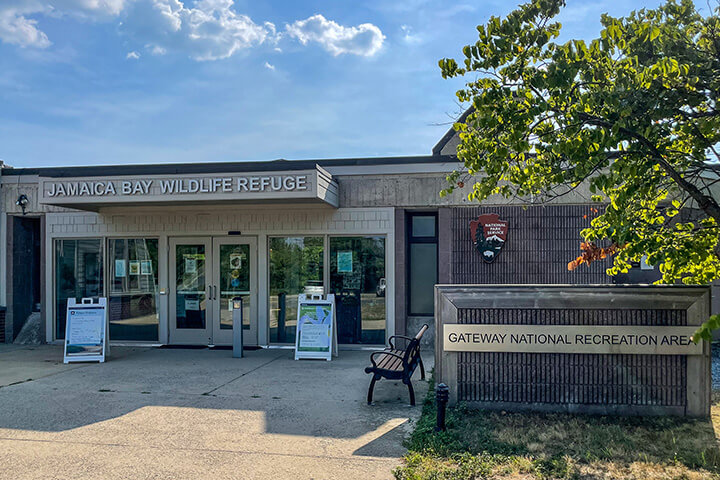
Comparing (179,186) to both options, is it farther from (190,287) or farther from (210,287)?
(190,287)

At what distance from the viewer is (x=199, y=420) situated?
258 inches

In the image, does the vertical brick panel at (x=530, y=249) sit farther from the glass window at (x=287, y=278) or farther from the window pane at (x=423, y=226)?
the glass window at (x=287, y=278)

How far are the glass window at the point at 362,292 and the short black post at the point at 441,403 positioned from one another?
5431 mm

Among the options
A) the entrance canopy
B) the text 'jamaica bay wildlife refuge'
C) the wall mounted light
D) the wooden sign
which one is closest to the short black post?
the wooden sign

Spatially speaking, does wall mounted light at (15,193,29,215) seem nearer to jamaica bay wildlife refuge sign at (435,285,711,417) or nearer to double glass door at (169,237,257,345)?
double glass door at (169,237,257,345)

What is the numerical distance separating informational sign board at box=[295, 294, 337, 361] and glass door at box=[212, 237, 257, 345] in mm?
1627

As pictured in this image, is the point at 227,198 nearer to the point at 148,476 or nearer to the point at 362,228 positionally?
the point at 362,228

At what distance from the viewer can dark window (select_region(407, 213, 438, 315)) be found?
461 inches

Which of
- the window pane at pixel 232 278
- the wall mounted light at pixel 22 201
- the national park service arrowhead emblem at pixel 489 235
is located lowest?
the window pane at pixel 232 278

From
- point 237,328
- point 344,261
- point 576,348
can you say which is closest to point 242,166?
point 344,261

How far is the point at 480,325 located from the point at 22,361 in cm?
829

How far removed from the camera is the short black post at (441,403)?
591 cm

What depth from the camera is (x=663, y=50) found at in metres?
4.89

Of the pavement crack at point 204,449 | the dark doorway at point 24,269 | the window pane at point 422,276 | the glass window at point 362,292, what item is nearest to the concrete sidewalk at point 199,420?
the pavement crack at point 204,449
